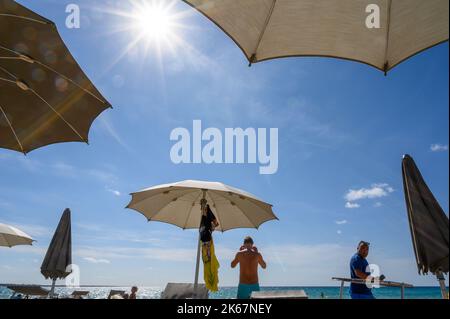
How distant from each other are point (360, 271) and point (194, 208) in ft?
13.6

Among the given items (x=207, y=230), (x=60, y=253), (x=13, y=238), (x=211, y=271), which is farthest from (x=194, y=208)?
(x=13, y=238)

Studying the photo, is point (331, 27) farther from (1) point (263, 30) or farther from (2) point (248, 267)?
(2) point (248, 267)

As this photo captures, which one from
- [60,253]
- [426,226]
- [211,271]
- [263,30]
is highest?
[263,30]

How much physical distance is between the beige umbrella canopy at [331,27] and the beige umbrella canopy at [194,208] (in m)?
3.38

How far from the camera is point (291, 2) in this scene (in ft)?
13.3

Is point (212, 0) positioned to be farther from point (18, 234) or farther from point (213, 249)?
point (18, 234)

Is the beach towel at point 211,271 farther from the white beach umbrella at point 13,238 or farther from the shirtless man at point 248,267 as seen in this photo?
the white beach umbrella at point 13,238

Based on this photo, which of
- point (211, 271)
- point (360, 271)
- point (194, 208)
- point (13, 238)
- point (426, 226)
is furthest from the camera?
point (13, 238)

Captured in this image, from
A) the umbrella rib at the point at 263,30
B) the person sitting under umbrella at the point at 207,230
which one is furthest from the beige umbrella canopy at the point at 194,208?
the umbrella rib at the point at 263,30

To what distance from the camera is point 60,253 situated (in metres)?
9.78

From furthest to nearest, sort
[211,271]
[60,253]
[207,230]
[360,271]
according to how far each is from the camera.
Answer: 1. [60,253]
2. [207,230]
3. [211,271]
4. [360,271]

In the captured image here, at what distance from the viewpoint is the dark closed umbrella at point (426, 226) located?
16.2ft

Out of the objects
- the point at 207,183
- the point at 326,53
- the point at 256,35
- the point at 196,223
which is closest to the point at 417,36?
the point at 326,53
